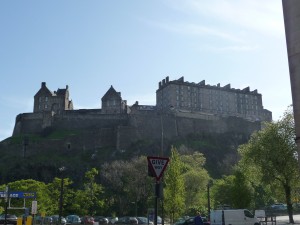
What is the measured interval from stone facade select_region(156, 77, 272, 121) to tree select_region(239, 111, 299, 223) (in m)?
87.9

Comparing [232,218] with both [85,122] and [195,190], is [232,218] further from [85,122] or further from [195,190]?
[85,122]

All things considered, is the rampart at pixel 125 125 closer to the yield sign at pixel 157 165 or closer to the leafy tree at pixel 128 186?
the leafy tree at pixel 128 186

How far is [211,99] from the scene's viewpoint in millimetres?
141250

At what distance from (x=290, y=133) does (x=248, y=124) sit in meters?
83.5

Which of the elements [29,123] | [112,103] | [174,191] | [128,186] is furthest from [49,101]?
[174,191]

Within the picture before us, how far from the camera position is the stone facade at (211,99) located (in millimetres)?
135625

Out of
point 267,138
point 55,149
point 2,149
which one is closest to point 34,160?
point 55,149

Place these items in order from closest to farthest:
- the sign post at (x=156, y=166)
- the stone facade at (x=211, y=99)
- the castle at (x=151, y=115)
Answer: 1. the sign post at (x=156, y=166)
2. the castle at (x=151, y=115)
3. the stone facade at (x=211, y=99)

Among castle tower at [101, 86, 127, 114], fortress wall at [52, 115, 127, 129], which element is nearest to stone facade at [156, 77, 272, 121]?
castle tower at [101, 86, 127, 114]

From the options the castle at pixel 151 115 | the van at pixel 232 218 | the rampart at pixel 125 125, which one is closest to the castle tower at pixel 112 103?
the castle at pixel 151 115

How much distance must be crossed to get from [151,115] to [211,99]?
3792 centimetres

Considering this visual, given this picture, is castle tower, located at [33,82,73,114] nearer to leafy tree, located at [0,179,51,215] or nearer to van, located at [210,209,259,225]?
leafy tree, located at [0,179,51,215]

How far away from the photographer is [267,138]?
42219 millimetres

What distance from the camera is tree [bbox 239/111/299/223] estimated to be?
40.2 meters
